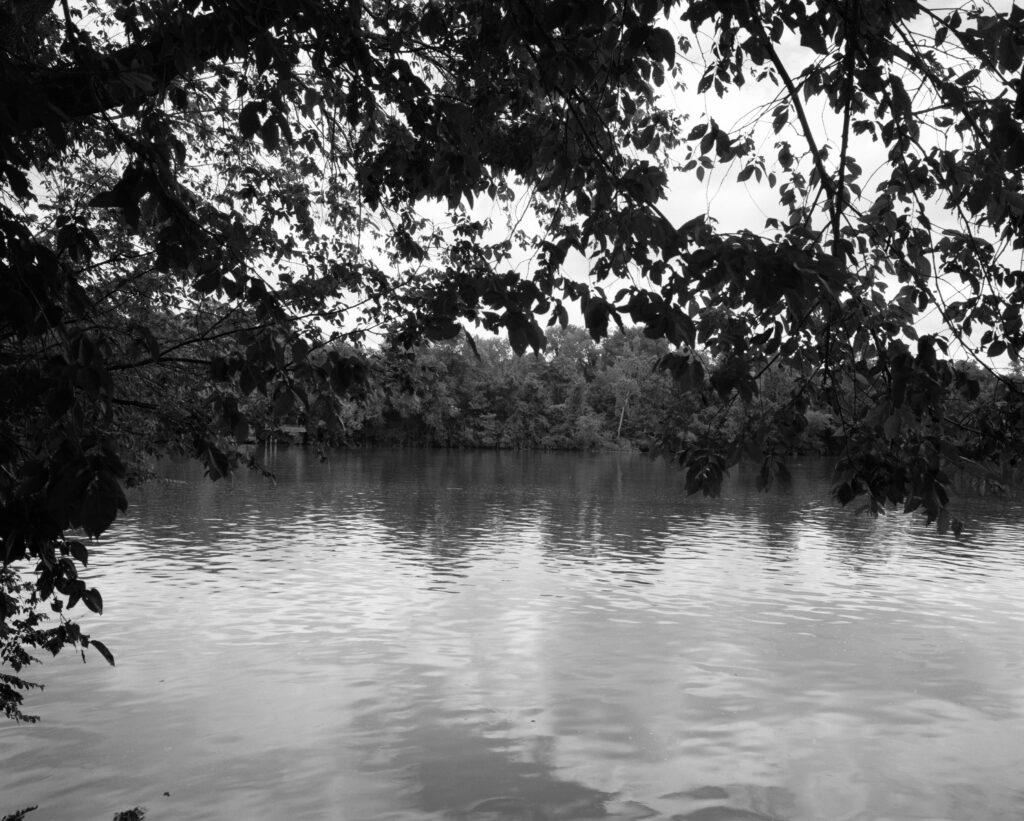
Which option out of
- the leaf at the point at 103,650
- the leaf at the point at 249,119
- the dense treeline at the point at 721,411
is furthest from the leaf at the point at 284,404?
→ the leaf at the point at 103,650

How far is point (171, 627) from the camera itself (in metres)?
16.0

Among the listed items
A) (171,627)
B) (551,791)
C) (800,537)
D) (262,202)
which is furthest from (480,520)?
(262,202)

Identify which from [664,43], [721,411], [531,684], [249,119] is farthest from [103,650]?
[531,684]

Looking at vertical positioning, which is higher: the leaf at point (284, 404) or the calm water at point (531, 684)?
the leaf at point (284, 404)

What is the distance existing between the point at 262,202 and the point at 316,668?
8.32m

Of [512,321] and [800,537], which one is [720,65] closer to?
[512,321]

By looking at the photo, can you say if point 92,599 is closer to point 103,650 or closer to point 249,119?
point 103,650

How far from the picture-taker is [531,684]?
13406mm

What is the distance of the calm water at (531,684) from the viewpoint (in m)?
9.64

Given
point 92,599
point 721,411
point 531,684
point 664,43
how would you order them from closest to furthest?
1. point 664,43
2. point 92,599
3. point 721,411
4. point 531,684

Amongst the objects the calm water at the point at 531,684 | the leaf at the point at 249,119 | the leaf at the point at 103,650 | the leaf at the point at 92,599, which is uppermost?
the leaf at the point at 249,119

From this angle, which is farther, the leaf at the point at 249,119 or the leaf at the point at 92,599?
the leaf at the point at 92,599

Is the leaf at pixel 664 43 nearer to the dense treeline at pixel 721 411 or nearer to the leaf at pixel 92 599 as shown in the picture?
the dense treeline at pixel 721 411

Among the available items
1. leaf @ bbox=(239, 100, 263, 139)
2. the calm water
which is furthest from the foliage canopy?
the calm water
